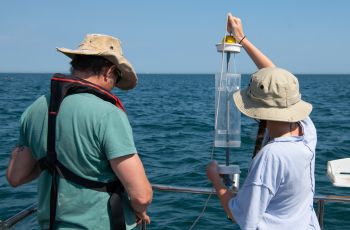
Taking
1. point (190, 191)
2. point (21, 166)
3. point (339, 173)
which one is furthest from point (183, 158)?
point (21, 166)

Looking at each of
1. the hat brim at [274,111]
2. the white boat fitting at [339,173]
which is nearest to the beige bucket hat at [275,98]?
the hat brim at [274,111]

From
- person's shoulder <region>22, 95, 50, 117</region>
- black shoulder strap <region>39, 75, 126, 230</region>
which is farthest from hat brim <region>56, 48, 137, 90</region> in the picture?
person's shoulder <region>22, 95, 50, 117</region>

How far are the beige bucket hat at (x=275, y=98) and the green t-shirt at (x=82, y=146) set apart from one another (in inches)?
22.8

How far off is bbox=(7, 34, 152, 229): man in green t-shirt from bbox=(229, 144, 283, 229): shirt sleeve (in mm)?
494

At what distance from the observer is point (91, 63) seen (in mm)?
2000

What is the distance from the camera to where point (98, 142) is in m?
1.87

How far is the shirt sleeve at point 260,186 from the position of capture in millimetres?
1748

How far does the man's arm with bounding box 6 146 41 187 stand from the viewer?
2135 mm

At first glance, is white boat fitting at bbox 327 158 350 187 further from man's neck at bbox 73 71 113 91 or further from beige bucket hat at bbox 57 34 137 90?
man's neck at bbox 73 71 113 91

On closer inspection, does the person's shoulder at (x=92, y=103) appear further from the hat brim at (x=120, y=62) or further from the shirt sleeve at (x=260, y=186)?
the shirt sleeve at (x=260, y=186)

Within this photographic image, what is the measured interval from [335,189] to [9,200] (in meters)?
5.29

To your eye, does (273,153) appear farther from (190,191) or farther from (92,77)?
(190,191)

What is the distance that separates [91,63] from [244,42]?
97 centimetres

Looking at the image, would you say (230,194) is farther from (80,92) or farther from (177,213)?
(177,213)
